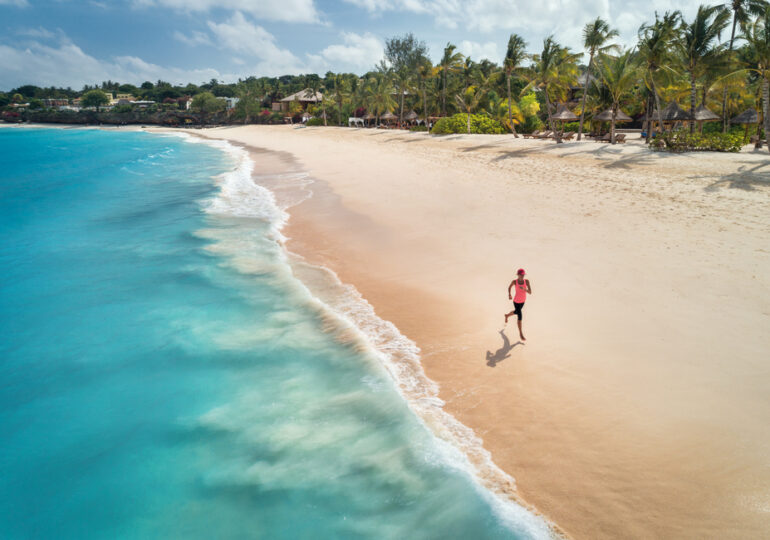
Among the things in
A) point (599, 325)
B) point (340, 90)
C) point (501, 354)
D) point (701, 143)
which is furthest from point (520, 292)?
point (340, 90)

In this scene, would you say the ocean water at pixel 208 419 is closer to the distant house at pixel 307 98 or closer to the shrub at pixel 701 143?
the shrub at pixel 701 143

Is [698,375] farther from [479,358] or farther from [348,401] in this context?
[348,401]

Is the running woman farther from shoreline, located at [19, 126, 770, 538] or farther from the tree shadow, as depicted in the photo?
the tree shadow

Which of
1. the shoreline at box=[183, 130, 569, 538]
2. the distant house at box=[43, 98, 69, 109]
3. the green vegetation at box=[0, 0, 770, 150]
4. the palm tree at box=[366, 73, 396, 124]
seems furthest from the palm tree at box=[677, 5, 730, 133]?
the distant house at box=[43, 98, 69, 109]

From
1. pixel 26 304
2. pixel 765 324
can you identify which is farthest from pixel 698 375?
pixel 26 304

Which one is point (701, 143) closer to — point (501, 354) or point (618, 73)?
point (618, 73)

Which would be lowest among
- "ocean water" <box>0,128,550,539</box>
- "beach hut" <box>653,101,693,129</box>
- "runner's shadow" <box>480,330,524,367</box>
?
"ocean water" <box>0,128,550,539</box>
